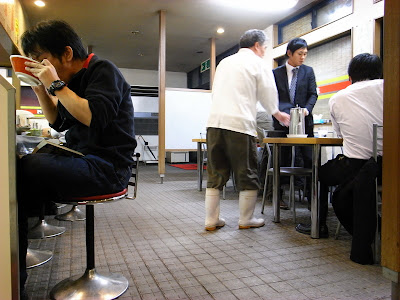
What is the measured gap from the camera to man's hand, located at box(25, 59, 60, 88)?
1.14m

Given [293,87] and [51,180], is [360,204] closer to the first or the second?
[51,180]

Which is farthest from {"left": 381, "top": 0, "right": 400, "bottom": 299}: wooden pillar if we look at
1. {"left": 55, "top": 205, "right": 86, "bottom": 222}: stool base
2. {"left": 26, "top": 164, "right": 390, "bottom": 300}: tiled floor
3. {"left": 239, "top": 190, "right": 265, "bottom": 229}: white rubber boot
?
{"left": 55, "top": 205, "right": 86, "bottom": 222}: stool base

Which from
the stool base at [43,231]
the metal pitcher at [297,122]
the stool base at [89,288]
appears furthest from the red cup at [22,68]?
the metal pitcher at [297,122]

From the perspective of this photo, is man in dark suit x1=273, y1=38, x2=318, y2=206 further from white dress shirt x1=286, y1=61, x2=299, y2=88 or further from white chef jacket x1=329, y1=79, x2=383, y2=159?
white chef jacket x1=329, y1=79, x2=383, y2=159

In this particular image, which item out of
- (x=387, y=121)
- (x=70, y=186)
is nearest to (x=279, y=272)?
(x=387, y=121)

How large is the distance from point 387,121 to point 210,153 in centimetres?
147

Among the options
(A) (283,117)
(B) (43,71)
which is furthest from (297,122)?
(B) (43,71)

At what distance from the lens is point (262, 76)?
2.30 meters

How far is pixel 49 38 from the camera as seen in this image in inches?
47.6

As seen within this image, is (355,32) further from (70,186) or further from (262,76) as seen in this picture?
(70,186)

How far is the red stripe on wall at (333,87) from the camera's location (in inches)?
175

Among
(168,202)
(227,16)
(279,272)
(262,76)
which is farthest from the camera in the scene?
(227,16)

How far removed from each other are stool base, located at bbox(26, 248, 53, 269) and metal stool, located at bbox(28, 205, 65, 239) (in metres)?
0.34

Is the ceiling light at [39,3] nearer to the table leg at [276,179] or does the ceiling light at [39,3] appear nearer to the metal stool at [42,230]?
the metal stool at [42,230]
